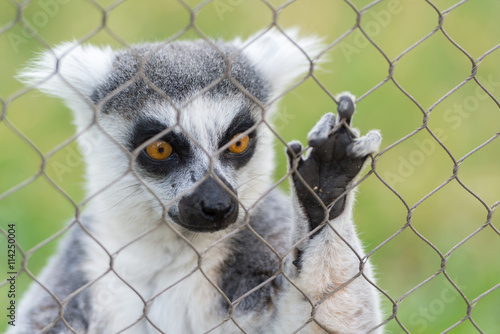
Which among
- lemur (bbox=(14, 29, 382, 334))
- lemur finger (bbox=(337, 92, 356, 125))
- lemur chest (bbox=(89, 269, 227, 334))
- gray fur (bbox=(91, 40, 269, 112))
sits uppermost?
lemur finger (bbox=(337, 92, 356, 125))

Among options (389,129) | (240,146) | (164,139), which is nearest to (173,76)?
(164,139)

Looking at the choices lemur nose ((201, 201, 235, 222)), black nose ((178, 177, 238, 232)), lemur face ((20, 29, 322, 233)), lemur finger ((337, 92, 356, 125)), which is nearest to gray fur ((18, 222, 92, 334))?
lemur face ((20, 29, 322, 233))

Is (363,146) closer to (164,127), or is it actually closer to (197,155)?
(197,155)

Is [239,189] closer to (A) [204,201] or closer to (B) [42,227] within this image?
(A) [204,201]

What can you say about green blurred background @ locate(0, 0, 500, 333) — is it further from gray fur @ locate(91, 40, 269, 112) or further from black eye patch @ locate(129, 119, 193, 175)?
black eye patch @ locate(129, 119, 193, 175)

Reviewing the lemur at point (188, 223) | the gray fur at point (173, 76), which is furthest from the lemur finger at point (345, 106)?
the gray fur at point (173, 76)

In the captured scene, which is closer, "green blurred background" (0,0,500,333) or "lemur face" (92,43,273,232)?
"lemur face" (92,43,273,232)

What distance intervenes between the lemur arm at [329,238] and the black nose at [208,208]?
30 centimetres

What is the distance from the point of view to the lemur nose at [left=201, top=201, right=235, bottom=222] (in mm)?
2656

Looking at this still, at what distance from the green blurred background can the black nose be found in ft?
5.86

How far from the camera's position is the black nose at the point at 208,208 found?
266 cm

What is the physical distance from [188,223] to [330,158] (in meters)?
0.75

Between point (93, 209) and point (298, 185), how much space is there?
1.35 metres

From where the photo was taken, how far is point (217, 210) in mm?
2672
